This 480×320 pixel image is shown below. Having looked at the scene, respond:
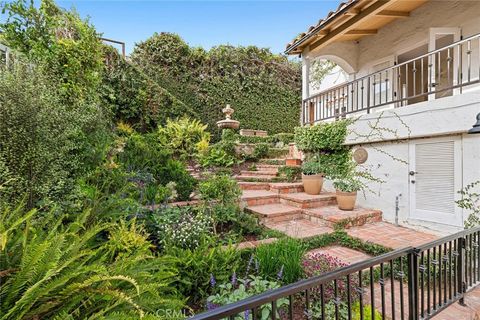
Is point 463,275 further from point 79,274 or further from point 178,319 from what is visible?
point 79,274

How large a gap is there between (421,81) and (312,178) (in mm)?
3485

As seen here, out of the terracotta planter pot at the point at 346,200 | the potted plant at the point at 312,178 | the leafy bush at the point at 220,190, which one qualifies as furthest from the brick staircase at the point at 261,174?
the leafy bush at the point at 220,190

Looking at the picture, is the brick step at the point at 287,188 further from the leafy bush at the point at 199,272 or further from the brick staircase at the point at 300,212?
the leafy bush at the point at 199,272

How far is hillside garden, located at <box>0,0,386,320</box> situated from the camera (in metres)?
1.57

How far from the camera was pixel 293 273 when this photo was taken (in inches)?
103

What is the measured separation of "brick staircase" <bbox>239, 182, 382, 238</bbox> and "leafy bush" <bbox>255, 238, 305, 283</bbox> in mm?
1372

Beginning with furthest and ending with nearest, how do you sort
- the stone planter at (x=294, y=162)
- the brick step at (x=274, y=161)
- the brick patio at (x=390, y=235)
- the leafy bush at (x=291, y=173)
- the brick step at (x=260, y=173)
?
the brick step at (x=274, y=161) → the stone planter at (x=294, y=162) → the brick step at (x=260, y=173) → the leafy bush at (x=291, y=173) → the brick patio at (x=390, y=235)

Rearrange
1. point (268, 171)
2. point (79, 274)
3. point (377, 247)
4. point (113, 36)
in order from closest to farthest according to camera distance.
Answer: point (79, 274)
point (377, 247)
point (268, 171)
point (113, 36)

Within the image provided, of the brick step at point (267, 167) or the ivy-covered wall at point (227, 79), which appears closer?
the brick step at point (267, 167)

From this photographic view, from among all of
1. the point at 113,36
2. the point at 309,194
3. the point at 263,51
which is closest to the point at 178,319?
the point at 309,194

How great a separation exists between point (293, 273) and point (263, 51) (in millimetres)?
11195

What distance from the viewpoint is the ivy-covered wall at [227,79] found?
10.4 m

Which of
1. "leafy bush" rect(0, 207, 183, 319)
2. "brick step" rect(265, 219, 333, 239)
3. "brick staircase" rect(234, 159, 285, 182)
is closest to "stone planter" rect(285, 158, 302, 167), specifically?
"brick staircase" rect(234, 159, 285, 182)

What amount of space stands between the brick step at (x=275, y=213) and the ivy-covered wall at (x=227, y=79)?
20.2 feet
